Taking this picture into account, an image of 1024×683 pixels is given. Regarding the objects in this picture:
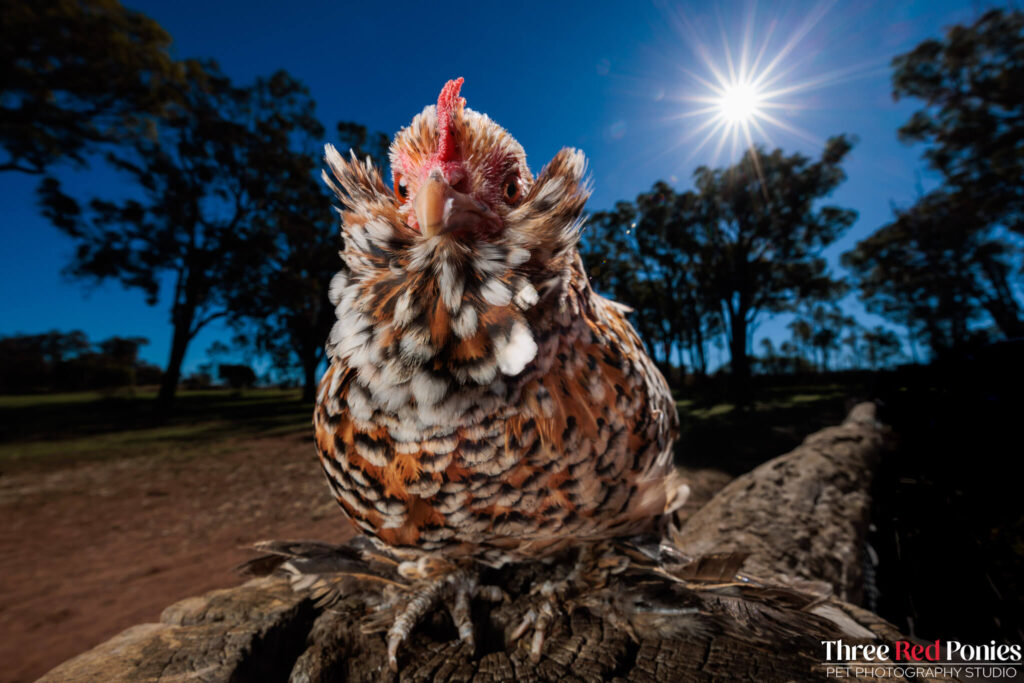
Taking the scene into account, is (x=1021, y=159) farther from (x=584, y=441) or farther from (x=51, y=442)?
(x=51, y=442)

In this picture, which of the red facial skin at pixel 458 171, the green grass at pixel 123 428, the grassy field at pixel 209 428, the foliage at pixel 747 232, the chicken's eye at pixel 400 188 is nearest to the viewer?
the red facial skin at pixel 458 171

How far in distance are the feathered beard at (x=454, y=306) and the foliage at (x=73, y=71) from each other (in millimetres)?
14536

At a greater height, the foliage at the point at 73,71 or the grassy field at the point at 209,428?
the foliage at the point at 73,71

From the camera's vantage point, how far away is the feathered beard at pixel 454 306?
1.18 m

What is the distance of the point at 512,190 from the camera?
4.38ft

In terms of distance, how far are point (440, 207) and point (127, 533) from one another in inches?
281

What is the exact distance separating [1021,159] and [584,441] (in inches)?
771

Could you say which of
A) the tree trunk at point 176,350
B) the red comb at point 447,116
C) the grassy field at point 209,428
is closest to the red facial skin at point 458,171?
the red comb at point 447,116

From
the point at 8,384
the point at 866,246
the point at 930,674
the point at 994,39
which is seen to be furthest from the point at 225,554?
the point at 8,384

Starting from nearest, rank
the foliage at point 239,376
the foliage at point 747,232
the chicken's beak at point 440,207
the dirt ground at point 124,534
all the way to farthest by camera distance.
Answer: the chicken's beak at point 440,207
the dirt ground at point 124,534
the foliage at point 747,232
the foliage at point 239,376

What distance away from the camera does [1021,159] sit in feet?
38.6

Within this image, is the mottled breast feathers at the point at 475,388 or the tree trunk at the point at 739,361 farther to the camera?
the tree trunk at the point at 739,361

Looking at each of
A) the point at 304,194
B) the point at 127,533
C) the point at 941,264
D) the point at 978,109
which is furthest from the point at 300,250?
the point at 941,264

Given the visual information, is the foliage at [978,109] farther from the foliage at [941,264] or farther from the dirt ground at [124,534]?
the dirt ground at [124,534]
